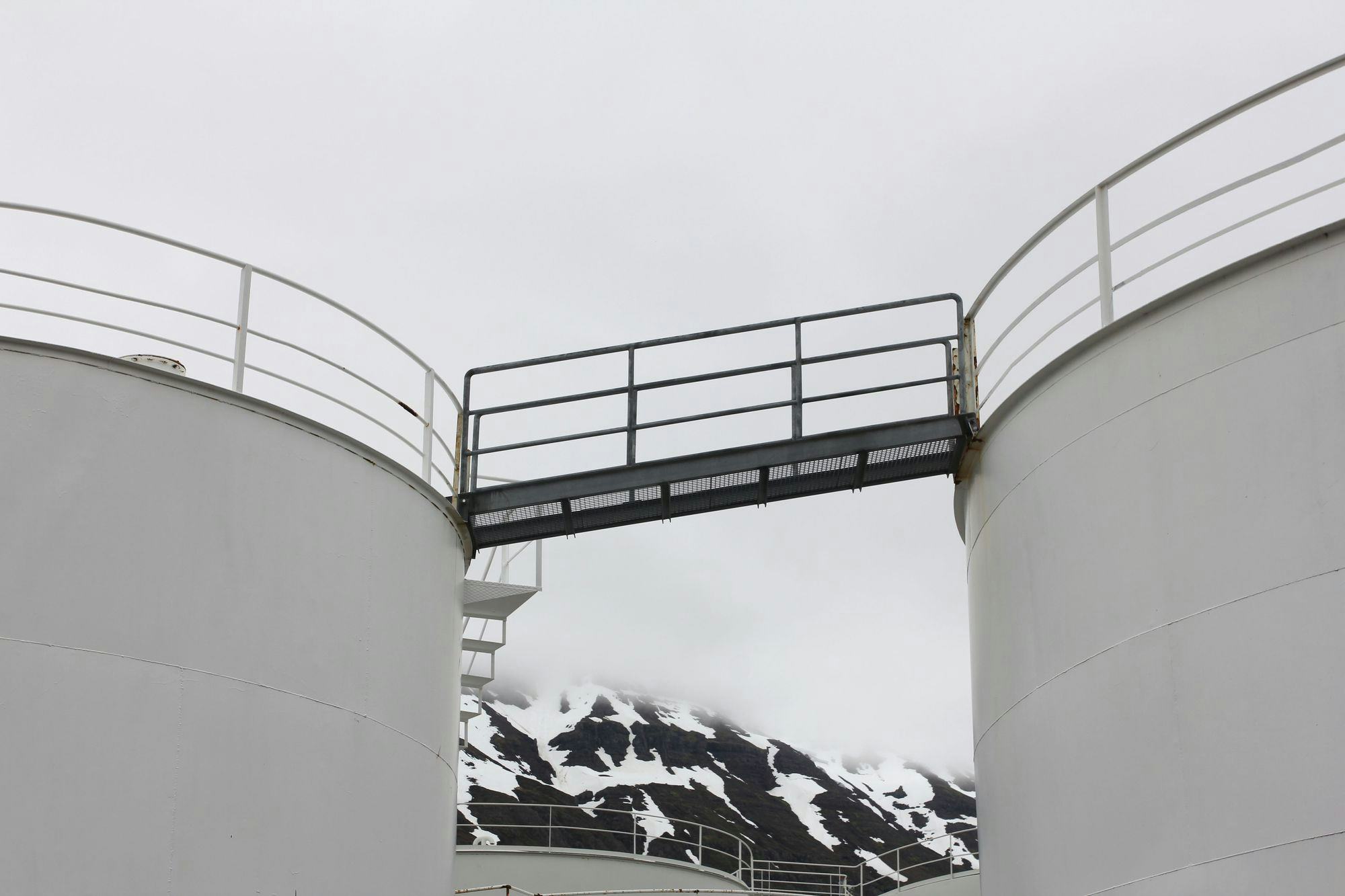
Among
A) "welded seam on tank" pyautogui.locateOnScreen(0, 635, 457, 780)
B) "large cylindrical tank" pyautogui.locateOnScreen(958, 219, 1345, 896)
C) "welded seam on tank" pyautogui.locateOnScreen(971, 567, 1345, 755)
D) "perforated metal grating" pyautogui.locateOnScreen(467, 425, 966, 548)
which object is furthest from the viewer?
"perforated metal grating" pyautogui.locateOnScreen(467, 425, 966, 548)

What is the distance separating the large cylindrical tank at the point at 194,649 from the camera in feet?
31.6

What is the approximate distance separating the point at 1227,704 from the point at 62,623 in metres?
7.80

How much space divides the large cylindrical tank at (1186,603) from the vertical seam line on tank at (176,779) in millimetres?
6387

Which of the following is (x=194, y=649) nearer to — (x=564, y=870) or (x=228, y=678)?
(x=228, y=678)

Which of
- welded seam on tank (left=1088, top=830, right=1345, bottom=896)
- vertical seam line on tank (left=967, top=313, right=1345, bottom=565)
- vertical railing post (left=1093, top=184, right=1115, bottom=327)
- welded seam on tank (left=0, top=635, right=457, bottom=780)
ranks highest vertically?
vertical railing post (left=1093, top=184, right=1115, bottom=327)

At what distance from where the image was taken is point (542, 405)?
14.8 m

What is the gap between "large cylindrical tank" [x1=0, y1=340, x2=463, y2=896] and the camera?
31.6ft

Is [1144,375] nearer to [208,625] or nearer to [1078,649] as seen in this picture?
[1078,649]

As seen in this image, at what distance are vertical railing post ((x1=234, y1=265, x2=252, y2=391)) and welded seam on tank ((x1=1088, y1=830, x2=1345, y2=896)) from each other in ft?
24.9

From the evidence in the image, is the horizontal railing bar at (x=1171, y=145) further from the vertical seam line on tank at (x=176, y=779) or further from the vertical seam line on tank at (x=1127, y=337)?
the vertical seam line on tank at (x=176, y=779)

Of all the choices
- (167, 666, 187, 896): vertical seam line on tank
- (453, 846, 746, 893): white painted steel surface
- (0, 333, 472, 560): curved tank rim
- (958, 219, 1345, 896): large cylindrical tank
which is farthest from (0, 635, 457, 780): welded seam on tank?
(453, 846, 746, 893): white painted steel surface

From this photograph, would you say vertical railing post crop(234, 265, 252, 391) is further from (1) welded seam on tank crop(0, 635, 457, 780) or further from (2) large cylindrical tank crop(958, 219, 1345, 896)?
(2) large cylindrical tank crop(958, 219, 1345, 896)

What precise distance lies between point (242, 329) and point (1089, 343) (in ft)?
22.5

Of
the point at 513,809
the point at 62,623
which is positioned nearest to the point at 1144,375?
the point at 62,623
